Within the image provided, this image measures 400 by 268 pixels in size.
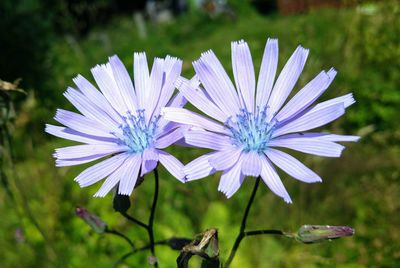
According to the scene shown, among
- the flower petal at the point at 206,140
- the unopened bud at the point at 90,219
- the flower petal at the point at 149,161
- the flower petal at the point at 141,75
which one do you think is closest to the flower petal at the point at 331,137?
the flower petal at the point at 206,140

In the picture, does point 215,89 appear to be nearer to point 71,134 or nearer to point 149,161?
point 149,161

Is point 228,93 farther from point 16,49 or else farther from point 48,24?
Answer: point 48,24

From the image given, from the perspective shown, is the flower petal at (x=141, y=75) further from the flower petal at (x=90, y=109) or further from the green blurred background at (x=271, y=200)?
the green blurred background at (x=271, y=200)

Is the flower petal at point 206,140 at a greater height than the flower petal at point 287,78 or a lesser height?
lesser

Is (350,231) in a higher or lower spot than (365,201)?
higher

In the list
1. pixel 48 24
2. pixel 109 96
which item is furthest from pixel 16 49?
pixel 109 96

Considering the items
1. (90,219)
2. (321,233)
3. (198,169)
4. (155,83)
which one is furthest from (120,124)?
(321,233)
